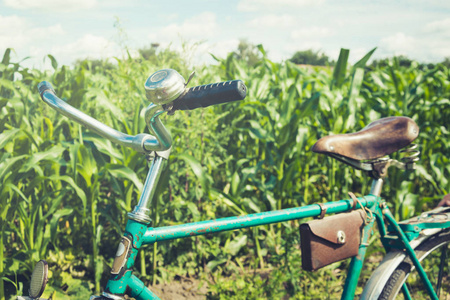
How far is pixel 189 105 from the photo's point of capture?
1064mm

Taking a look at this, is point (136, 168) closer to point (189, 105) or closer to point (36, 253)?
point (36, 253)

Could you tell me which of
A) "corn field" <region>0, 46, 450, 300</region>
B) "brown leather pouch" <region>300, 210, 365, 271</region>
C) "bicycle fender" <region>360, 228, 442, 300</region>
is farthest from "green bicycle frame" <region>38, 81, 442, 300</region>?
"corn field" <region>0, 46, 450, 300</region>

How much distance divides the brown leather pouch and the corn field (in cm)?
91

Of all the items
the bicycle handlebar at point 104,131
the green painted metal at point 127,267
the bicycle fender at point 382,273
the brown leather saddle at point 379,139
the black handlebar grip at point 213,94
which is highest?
the black handlebar grip at point 213,94

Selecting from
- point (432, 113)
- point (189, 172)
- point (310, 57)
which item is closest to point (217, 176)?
point (189, 172)

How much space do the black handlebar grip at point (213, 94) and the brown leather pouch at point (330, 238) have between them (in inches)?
30.0

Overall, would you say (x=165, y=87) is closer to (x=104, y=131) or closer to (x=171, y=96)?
(x=171, y=96)

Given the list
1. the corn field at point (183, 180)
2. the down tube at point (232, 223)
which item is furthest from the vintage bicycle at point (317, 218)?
the corn field at point (183, 180)

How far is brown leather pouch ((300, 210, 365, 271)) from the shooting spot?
63.1 inches

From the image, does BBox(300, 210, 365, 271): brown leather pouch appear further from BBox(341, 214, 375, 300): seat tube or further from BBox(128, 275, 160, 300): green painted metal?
BBox(128, 275, 160, 300): green painted metal

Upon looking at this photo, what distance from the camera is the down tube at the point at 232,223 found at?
4.17 ft

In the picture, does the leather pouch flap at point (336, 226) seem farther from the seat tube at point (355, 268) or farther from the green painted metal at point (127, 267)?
the green painted metal at point (127, 267)

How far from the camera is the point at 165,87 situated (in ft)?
3.34

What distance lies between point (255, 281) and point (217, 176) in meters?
1.18
